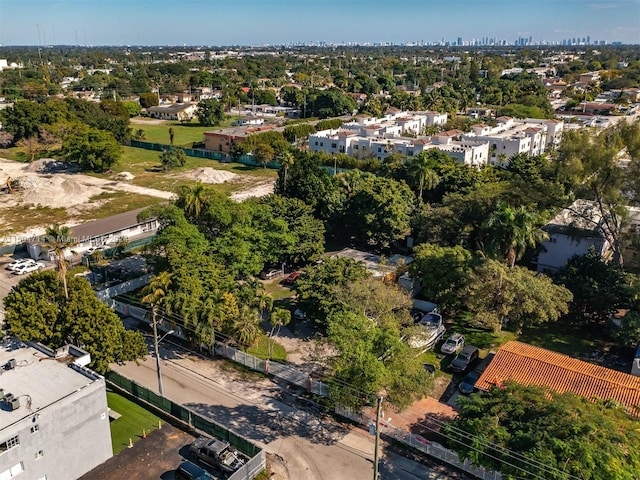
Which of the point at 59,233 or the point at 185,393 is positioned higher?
the point at 59,233

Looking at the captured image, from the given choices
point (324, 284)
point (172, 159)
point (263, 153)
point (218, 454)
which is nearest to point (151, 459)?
point (218, 454)

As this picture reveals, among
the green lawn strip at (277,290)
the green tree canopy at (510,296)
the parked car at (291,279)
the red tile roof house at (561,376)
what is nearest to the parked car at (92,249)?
the green lawn strip at (277,290)

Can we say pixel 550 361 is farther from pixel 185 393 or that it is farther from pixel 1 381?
pixel 1 381

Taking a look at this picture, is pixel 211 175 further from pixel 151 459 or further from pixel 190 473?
pixel 190 473

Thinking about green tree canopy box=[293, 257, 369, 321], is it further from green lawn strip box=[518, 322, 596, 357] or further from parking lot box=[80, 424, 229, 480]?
green lawn strip box=[518, 322, 596, 357]

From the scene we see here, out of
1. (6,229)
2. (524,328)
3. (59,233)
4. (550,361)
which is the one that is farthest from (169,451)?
(6,229)

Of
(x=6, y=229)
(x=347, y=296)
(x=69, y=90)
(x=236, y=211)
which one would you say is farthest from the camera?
(x=69, y=90)
